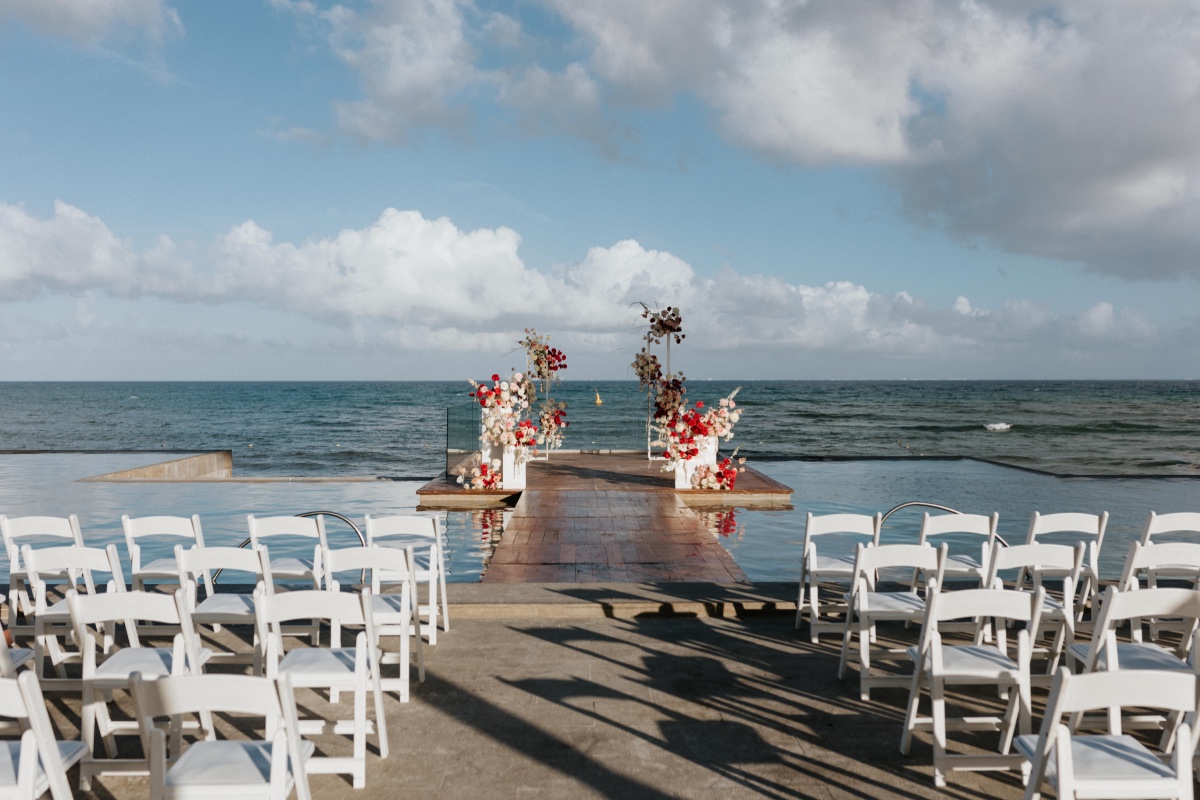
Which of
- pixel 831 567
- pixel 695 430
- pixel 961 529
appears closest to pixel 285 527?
pixel 831 567

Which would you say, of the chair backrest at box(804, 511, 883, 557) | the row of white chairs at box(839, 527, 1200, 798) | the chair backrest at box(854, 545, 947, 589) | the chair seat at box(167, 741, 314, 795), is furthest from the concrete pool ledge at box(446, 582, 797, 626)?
the chair seat at box(167, 741, 314, 795)

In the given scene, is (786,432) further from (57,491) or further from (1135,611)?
(1135,611)

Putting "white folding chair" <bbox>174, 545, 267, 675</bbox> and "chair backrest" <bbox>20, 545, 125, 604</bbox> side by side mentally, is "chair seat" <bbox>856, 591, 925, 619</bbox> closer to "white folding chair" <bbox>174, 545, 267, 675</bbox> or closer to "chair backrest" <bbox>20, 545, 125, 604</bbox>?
"white folding chair" <bbox>174, 545, 267, 675</bbox>

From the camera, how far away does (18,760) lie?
110 inches

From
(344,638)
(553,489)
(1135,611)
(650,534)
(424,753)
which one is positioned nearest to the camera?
(1135,611)

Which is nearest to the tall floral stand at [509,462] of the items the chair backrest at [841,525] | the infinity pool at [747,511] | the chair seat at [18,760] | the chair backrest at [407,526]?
the infinity pool at [747,511]

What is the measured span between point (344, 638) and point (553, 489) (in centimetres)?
660

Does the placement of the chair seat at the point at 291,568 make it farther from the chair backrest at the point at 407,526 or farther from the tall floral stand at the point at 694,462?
the tall floral stand at the point at 694,462

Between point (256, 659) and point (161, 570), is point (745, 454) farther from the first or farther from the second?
point (256, 659)

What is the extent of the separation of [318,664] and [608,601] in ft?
8.96

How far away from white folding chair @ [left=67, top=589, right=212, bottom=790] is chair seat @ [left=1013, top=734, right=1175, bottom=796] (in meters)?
3.04

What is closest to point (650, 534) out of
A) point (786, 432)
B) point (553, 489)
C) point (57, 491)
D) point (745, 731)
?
point (553, 489)

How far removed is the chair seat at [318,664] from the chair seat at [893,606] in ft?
8.29

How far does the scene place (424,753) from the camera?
378 cm
